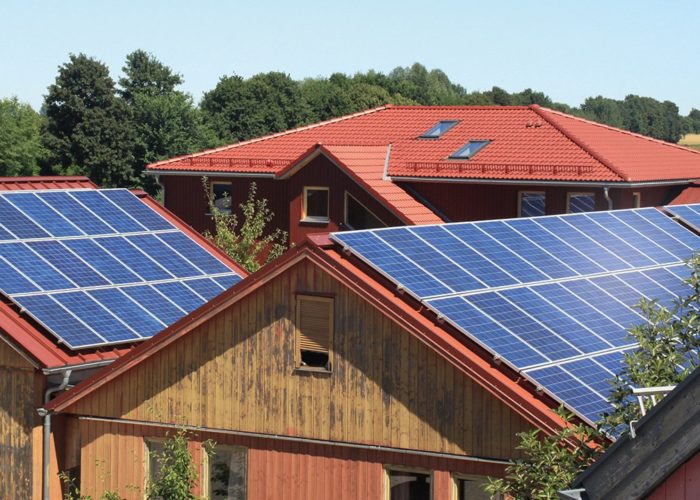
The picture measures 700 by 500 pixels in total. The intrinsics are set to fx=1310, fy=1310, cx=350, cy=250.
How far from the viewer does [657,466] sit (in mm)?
10227

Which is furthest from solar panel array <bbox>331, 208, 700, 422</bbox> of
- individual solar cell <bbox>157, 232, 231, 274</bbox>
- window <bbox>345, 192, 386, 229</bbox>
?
window <bbox>345, 192, 386, 229</bbox>

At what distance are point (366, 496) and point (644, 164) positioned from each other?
109 feet

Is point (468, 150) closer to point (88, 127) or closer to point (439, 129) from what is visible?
point (439, 129)

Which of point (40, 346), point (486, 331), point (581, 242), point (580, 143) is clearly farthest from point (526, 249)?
point (580, 143)

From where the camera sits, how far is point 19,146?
112 metres

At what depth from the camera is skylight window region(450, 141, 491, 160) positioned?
5172 cm

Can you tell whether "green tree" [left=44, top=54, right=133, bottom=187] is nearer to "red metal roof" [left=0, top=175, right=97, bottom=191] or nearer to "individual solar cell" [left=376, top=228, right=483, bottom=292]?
"red metal roof" [left=0, top=175, right=97, bottom=191]

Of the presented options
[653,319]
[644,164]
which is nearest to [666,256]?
[653,319]

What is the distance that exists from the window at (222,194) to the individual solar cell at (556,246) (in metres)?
31.7

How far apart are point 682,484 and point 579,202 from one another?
127ft

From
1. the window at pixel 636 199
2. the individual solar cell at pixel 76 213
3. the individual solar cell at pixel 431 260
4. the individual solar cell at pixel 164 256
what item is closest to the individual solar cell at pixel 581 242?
the individual solar cell at pixel 431 260

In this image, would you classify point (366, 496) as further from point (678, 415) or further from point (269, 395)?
point (678, 415)

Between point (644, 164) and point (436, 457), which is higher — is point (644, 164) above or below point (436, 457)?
above

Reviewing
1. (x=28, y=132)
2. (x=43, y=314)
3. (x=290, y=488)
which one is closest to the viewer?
(x=290, y=488)
